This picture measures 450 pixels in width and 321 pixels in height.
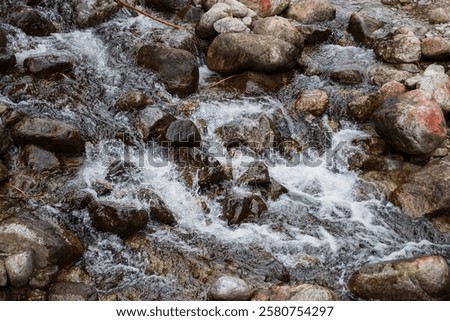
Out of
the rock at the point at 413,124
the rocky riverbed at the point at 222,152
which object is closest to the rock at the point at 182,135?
the rocky riverbed at the point at 222,152

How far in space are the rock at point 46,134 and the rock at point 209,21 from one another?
2663 mm

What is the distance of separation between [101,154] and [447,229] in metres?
3.65

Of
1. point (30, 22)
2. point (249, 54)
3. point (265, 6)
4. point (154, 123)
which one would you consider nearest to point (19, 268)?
point (154, 123)

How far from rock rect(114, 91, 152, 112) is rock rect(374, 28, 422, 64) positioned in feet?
10.8

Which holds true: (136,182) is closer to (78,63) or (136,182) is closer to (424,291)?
(78,63)

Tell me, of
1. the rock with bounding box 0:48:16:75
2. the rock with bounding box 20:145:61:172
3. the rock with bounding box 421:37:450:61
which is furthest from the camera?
the rock with bounding box 421:37:450:61

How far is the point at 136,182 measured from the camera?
5.41 m

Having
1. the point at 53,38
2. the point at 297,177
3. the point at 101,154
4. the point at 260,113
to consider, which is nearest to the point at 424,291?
the point at 297,177

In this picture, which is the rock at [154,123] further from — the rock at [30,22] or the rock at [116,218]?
the rock at [30,22]

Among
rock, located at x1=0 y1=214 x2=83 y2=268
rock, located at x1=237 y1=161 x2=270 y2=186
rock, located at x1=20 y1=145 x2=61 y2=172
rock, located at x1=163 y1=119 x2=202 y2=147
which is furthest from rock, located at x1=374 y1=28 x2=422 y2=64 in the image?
rock, located at x1=0 y1=214 x2=83 y2=268

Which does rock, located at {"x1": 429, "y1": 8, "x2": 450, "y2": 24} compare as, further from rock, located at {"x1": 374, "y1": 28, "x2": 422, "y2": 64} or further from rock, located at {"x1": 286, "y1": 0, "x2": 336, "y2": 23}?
rock, located at {"x1": 286, "y1": 0, "x2": 336, "y2": 23}

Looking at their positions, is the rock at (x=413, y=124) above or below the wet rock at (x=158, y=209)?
above

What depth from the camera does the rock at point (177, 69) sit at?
254 inches

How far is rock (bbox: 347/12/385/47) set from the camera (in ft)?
24.6
